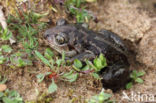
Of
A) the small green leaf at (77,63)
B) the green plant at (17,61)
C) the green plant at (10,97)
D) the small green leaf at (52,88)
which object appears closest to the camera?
the green plant at (10,97)

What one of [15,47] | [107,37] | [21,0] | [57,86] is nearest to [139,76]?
[107,37]

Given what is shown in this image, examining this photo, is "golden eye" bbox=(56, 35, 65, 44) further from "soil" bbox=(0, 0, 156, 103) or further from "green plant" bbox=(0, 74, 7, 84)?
"green plant" bbox=(0, 74, 7, 84)

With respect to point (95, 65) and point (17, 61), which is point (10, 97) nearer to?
point (17, 61)

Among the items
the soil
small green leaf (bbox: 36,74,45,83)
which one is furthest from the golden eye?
small green leaf (bbox: 36,74,45,83)

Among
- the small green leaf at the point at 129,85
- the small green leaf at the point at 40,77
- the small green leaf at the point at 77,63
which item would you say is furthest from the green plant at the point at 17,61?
the small green leaf at the point at 129,85

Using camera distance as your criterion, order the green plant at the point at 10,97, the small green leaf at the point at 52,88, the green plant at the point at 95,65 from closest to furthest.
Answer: the green plant at the point at 10,97 → the small green leaf at the point at 52,88 → the green plant at the point at 95,65

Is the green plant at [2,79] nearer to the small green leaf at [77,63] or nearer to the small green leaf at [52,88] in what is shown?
the small green leaf at [52,88]

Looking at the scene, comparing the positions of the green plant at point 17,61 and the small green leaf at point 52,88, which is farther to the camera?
the green plant at point 17,61

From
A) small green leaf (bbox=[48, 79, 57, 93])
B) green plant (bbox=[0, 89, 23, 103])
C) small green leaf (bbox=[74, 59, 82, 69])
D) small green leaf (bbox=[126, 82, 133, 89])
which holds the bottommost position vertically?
small green leaf (bbox=[126, 82, 133, 89])
